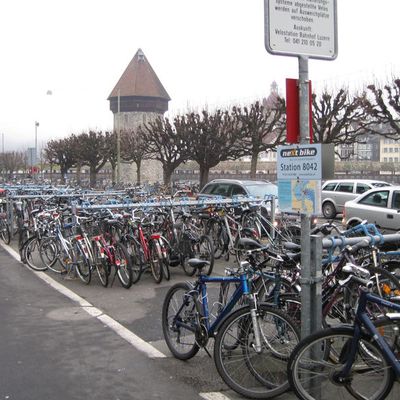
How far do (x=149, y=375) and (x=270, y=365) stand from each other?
104 centimetres

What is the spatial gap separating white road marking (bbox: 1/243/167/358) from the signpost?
178cm

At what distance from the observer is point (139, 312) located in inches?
250

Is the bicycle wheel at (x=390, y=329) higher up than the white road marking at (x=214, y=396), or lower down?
higher up

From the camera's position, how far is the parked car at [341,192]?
70.2 ft

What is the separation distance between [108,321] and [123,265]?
5.56ft

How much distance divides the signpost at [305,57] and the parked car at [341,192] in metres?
18.3

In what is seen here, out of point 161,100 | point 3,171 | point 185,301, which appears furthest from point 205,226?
point 3,171

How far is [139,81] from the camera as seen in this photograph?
71.7 meters

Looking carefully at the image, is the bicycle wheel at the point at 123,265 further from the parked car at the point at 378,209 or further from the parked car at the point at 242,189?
the parked car at the point at 378,209

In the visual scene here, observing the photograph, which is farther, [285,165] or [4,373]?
[4,373]

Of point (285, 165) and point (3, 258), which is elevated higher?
point (285, 165)

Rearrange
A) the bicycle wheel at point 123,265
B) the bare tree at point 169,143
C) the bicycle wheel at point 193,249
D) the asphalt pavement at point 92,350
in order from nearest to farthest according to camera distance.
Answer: the asphalt pavement at point 92,350
the bicycle wheel at point 123,265
the bicycle wheel at point 193,249
the bare tree at point 169,143

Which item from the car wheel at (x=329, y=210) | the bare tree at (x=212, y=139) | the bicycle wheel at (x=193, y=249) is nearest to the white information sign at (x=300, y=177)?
the bicycle wheel at (x=193, y=249)

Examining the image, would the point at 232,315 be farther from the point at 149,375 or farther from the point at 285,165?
the point at 285,165
